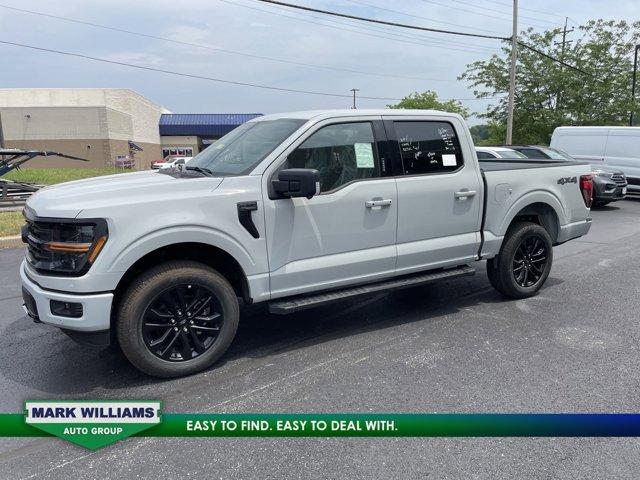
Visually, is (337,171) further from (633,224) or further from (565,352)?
(633,224)

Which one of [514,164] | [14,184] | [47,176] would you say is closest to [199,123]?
[47,176]

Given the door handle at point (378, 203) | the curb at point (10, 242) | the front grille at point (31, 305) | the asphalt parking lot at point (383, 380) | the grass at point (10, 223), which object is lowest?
the asphalt parking lot at point (383, 380)

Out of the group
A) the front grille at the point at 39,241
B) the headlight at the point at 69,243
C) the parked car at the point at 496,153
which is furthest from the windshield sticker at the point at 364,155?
the parked car at the point at 496,153

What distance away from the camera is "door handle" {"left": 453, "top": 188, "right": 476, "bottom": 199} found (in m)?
4.71

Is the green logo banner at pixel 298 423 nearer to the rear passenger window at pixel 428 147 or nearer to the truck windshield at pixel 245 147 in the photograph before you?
the truck windshield at pixel 245 147

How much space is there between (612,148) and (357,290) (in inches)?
561

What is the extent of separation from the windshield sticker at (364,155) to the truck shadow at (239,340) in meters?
1.48

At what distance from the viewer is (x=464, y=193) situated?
15.6 feet

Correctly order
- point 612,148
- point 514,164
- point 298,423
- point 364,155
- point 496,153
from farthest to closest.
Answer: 1. point 612,148
2. point 496,153
3. point 514,164
4. point 364,155
5. point 298,423

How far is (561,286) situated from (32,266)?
5.47 metres

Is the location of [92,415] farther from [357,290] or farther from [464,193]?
[464,193]

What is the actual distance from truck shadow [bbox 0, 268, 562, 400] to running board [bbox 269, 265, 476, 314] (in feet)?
1.43

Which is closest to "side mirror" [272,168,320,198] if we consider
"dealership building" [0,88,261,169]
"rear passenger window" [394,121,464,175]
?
"rear passenger window" [394,121,464,175]

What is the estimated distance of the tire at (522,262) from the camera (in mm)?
5223
